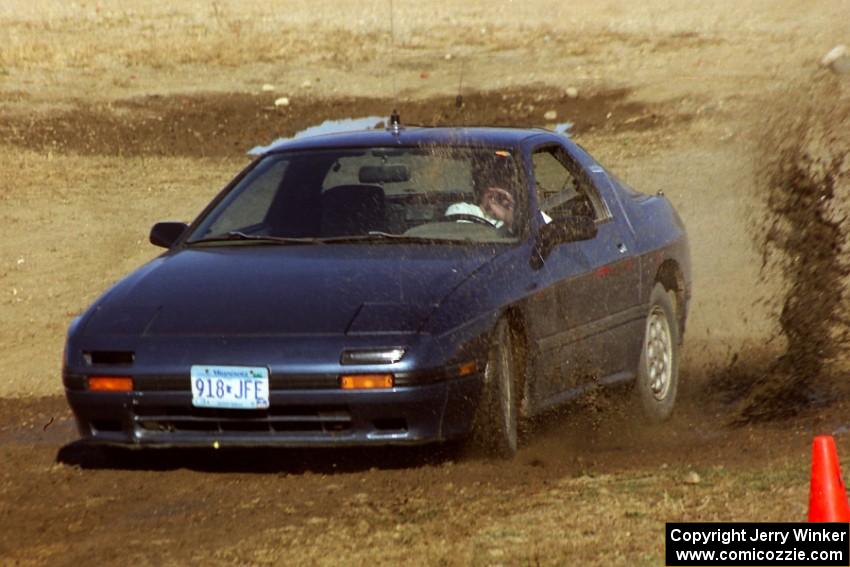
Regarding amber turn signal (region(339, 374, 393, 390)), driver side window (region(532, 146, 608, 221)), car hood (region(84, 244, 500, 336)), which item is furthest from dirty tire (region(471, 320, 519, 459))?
driver side window (region(532, 146, 608, 221))

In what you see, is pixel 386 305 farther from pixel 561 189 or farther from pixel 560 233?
pixel 561 189

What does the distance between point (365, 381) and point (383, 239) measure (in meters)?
1.24

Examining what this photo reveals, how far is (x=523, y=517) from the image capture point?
6.18m

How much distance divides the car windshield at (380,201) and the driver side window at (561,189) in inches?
16.9

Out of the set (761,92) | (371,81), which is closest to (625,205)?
(761,92)

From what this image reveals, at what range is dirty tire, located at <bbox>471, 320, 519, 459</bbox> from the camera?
710 centimetres

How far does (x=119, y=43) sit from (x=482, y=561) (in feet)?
86.3

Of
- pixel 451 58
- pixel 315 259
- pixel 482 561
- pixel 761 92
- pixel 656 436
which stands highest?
pixel 451 58

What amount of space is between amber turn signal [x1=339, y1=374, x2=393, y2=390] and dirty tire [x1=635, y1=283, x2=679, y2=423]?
2.20m

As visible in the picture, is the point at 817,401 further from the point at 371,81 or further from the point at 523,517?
the point at 371,81

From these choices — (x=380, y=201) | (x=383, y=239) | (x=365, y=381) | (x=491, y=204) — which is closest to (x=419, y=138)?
(x=380, y=201)

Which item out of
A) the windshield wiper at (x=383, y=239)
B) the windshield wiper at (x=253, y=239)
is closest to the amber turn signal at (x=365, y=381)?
the windshield wiper at (x=383, y=239)

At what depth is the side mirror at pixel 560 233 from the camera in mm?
7895

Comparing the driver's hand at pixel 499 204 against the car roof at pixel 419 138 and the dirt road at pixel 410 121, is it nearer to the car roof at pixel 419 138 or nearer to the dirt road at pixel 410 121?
the car roof at pixel 419 138
